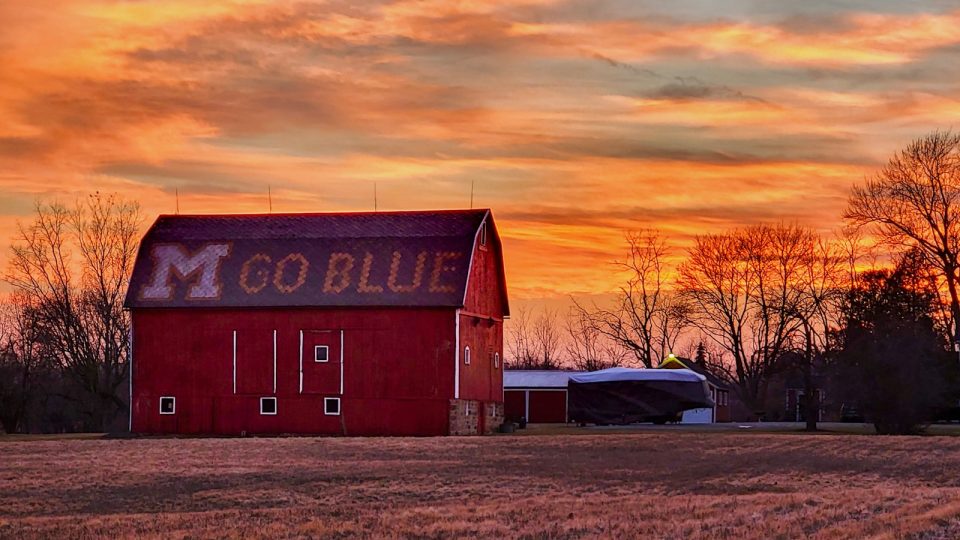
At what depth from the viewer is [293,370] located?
6141cm

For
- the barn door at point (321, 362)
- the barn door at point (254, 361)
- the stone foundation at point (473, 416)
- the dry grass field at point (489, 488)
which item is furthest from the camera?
the barn door at point (254, 361)

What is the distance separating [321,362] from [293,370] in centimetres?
122

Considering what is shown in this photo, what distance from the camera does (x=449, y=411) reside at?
5984 centimetres

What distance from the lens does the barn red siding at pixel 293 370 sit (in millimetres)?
60250

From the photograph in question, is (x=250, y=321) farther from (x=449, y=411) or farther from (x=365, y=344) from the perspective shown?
(x=449, y=411)

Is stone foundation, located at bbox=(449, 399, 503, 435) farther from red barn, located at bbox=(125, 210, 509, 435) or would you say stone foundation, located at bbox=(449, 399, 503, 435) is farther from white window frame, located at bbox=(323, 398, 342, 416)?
white window frame, located at bbox=(323, 398, 342, 416)

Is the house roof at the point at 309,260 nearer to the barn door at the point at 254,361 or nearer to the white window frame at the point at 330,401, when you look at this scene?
the barn door at the point at 254,361

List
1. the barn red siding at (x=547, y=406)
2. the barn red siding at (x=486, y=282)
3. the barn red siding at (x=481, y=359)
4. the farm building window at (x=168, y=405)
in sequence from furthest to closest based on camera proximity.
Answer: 1. the barn red siding at (x=547, y=406)
2. the farm building window at (x=168, y=405)
3. the barn red siding at (x=486, y=282)
4. the barn red siding at (x=481, y=359)

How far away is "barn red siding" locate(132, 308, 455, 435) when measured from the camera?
198ft

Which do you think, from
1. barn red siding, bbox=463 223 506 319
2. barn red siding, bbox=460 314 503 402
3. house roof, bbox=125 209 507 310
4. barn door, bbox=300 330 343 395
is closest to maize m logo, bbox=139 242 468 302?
house roof, bbox=125 209 507 310

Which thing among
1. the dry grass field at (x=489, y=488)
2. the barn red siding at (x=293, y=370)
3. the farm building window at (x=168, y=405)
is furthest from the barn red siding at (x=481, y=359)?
the farm building window at (x=168, y=405)

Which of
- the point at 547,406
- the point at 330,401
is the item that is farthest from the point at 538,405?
the point at 330,401

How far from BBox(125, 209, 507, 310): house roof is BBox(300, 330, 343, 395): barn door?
1.36m

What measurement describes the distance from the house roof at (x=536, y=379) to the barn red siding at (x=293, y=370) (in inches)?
876
